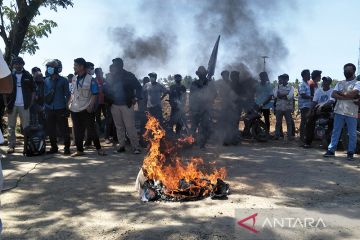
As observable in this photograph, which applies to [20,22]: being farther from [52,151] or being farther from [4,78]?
[4,78]

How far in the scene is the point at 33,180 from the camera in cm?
650

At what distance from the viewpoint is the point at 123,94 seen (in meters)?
8.66

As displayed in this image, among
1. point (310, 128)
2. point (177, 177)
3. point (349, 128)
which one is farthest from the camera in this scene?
point (310, 128)

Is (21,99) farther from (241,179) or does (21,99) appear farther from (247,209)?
(247,209)

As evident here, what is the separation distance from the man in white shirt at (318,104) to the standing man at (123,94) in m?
4.21

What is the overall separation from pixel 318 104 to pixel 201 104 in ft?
9.36

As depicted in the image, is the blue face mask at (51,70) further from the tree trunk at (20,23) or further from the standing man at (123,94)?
the tree trunk at (20,23)

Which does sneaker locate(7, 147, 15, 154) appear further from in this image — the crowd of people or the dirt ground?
the dirt ground

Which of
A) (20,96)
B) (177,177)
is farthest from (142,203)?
(20,96)

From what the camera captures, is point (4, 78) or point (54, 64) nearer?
point (4, 78)

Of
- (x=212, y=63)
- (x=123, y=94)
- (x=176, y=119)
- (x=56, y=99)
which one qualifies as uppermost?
(x=212, y=63)

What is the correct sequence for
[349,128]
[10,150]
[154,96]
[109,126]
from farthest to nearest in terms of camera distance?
[154,96] < [109,126] < [10,150] < [349,128]

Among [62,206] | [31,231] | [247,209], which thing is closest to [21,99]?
[62,206]

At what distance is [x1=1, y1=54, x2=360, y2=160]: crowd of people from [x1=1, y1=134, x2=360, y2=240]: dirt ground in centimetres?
82
